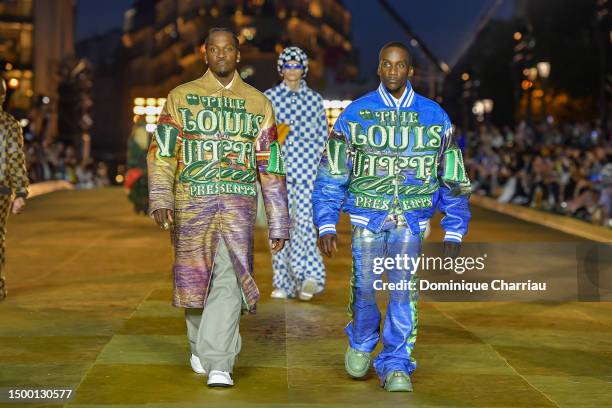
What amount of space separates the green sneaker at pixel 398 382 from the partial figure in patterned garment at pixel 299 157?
14.7 feet

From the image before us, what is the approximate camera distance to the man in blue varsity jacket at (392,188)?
792 centimetres

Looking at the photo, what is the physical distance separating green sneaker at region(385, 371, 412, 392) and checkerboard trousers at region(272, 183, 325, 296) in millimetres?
4543

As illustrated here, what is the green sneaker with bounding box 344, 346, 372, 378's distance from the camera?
26.9 feet

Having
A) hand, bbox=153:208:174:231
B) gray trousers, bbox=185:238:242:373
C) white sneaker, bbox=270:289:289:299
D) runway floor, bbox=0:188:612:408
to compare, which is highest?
hand, bbox=153:208:174:231

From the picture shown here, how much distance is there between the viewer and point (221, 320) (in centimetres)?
802

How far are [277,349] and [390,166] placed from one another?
6.82ft

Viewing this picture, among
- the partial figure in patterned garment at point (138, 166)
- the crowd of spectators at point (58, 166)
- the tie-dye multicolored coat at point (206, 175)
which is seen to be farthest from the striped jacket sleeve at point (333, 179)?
the crowd of spectators at point (58, 166)

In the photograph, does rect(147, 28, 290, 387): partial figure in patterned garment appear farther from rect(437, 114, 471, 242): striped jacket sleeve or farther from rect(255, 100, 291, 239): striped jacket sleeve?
rect(437, 114, 471, 242): striped jacket sleeve

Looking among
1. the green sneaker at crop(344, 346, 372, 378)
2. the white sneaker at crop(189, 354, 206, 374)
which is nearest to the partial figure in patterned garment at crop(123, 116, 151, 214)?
the white sneaker at crop(189, 354, 206, 374)

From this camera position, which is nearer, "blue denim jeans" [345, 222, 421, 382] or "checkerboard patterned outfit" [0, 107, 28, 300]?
"blue denim jeans" [345, 222, 421, 382]

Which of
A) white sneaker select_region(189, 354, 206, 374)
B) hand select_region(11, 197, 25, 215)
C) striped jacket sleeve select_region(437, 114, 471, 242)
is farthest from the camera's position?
hand select_region(11, 197, 25, 215)

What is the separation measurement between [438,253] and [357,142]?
230cm

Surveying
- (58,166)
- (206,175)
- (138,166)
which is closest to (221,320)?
(206,175)

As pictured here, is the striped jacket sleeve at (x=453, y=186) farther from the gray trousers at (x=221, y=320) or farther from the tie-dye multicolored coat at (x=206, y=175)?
the gray trousers at (x=221, y=320)
